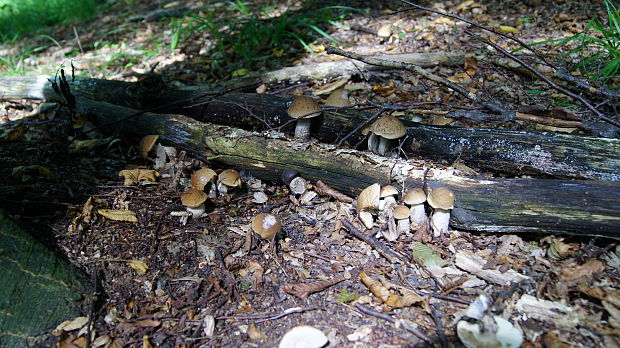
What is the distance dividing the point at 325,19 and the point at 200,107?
3585mm

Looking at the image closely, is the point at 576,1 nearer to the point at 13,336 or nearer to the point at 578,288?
the point at 578,288

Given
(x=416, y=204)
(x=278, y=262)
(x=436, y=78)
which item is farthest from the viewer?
(x=436, y=78)

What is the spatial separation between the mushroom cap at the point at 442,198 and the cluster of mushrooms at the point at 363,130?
773mm

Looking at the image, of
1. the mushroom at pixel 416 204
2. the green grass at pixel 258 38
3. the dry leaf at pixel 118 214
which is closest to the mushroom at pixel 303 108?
the mushroom at pixel 416 204

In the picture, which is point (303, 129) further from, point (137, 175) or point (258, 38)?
point (258, 38)

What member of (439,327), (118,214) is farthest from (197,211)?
(439,327)

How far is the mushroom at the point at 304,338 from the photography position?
243 cm

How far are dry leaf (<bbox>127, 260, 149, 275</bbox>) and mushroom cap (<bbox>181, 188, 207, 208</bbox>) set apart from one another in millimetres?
700

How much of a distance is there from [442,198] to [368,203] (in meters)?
0.64

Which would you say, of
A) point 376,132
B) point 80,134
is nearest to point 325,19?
point 376,132

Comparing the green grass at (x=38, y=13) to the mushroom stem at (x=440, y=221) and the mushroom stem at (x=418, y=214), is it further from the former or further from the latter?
the mushroom stem at (x=440, y=221)

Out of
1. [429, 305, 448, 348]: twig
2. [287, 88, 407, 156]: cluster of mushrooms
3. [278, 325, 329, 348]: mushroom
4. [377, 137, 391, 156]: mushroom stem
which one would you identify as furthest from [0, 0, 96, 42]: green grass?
[429, 305, 448, 348]: twig

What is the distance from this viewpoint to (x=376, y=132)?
12.5 feet

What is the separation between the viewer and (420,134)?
155 inches
